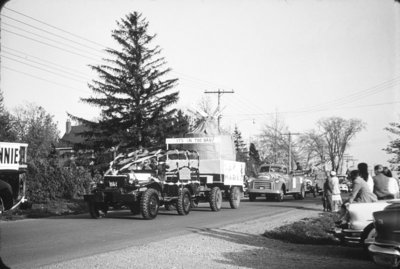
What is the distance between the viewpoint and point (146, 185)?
627 inches

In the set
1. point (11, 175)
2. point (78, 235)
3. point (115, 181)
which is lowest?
point (78, 235)

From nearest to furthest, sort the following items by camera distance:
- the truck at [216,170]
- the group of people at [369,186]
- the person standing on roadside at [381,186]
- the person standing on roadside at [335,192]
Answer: the group of people at [369,186] → the person standing on roadside at [381,186] → the person standing on roadside at [335,192] → the truck at [216,170]

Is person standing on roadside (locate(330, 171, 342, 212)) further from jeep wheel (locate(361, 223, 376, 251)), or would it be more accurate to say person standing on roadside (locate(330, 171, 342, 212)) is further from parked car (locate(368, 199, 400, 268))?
parked car (locate(368, 199, 400, 268))

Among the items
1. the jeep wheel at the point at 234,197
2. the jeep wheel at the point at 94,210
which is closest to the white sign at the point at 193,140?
the jeep wheel at the point at 234,197

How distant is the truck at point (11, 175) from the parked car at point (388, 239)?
34.3 ft

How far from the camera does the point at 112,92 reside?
115ft

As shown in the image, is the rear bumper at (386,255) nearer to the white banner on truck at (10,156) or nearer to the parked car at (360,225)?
the parked car at (360,225)

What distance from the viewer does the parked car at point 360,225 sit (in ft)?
28.9

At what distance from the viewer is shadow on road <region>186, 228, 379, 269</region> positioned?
805 centimetres

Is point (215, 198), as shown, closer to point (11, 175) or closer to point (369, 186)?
point (11, 175)

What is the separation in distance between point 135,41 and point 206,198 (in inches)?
773

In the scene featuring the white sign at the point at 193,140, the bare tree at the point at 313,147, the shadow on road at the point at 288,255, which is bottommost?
the shadow on road at the point at 288,255

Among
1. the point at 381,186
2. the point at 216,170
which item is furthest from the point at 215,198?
the point at 381,186

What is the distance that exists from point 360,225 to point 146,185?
8.51 meters
